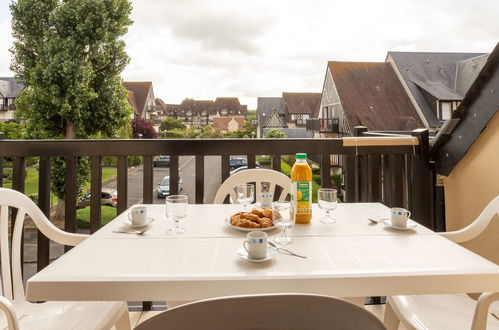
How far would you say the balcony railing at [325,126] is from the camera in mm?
8295

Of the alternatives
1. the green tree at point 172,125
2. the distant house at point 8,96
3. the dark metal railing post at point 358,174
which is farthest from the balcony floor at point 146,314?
the distant house at point 8,96

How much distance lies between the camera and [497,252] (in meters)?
1.63

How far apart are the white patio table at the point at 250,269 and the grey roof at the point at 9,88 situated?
10875 millimetres

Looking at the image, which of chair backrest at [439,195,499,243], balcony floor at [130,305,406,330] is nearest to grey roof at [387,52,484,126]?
balcony floor at [130,305,406,330]

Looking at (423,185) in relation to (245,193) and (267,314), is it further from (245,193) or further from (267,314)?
(267,314)

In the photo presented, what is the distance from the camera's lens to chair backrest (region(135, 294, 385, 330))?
383mm

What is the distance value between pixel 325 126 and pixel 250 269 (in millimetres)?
8154

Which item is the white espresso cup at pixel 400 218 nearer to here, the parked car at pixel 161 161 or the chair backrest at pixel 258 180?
the chair backrest at pixel 258 180

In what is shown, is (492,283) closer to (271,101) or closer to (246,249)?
(246,249)

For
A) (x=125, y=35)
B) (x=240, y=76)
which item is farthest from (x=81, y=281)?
(x=125, y=35)

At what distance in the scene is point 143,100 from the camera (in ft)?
29.7

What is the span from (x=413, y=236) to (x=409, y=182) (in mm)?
1163

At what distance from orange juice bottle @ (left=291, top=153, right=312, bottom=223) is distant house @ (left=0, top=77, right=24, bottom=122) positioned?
9.48 metres

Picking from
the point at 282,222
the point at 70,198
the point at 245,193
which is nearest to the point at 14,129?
the point at 70,198
